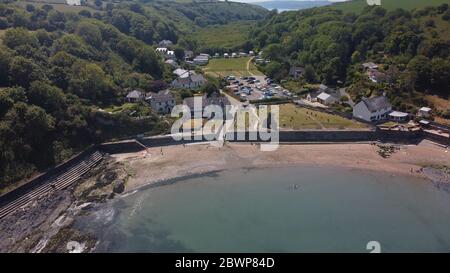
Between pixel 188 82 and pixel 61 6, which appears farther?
pixel 61 6

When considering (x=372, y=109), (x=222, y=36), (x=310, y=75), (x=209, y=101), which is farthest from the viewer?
(x=222, y=36)

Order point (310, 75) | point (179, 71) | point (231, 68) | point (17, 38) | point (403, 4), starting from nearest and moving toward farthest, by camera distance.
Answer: point (17, 38)
point (310, 75)
point (179, 71)
point (231, 68)
point (403, 4)

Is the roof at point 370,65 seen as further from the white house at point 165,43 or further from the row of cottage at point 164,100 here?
the white house at point 165,43

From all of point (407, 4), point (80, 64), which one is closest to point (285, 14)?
point (407, 4)

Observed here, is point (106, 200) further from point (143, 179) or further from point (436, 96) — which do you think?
point (436, 96)

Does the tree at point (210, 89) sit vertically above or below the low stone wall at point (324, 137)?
above

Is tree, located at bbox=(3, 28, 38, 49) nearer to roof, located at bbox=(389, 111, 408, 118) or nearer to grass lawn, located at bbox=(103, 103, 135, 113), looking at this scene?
grass lawn, located at bbox=(103, 103, 135, 113)

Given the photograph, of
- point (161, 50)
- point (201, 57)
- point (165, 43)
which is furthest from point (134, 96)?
point (165, 43)

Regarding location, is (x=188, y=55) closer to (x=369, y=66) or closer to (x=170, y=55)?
(x=170, y=55)

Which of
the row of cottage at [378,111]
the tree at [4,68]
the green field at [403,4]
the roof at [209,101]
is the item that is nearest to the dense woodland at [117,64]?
the tree at [4,68]
